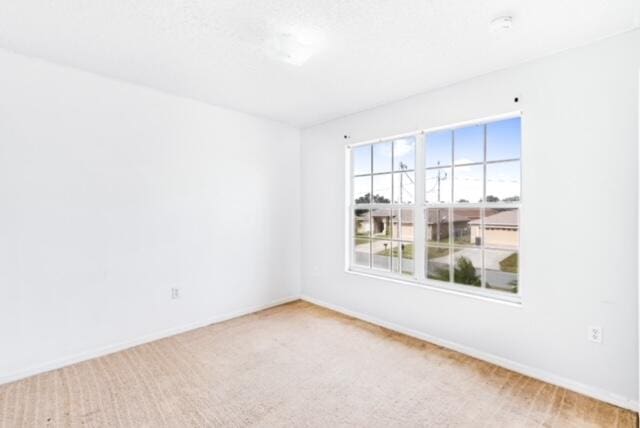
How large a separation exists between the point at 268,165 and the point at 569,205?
3.19m

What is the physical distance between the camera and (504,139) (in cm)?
274

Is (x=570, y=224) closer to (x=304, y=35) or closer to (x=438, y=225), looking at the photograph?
(x=438, y=225)

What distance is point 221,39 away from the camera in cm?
221

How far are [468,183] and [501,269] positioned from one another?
2.73 feet

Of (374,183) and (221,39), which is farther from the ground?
(221,39)

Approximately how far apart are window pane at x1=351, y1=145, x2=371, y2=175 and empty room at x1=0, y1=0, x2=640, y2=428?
0.11 meters

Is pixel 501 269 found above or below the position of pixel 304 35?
below

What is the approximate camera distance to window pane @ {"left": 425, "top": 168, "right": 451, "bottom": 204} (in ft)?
10.1

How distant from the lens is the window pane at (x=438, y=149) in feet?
10.1

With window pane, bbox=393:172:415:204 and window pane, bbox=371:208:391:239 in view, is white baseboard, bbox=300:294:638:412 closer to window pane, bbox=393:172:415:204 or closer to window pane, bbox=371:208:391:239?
window pane, bbox=371:208:391:239

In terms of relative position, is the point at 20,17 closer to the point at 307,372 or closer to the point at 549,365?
the point at 307,372

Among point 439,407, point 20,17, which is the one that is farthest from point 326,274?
point 20,17

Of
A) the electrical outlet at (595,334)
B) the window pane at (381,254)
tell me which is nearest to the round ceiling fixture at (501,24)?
the electrical outlet at (595,334)

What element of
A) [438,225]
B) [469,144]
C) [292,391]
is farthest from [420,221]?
[292,391]
